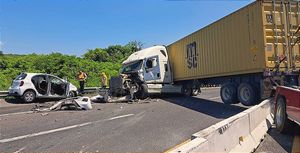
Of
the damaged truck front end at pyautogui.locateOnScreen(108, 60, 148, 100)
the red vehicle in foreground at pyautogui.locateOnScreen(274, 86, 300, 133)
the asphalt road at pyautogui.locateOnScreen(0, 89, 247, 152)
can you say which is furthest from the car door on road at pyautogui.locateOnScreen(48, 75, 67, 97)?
the red vehicle in foreground at pyautogui.locateOnScreen(274, 86, 300, 133)

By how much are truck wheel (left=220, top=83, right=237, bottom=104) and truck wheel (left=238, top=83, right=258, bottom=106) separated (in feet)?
1.42

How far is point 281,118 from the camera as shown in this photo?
24.4ft

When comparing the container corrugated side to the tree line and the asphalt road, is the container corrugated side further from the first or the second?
the tree line

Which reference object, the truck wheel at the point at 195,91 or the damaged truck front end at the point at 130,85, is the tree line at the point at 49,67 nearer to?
the damaged truck front end at the point at 130,85

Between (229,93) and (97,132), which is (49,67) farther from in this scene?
(97,132)

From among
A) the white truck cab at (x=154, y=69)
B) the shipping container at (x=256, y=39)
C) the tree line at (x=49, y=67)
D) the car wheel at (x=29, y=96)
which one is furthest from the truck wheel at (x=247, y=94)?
the tree line at (x=49, y=67)

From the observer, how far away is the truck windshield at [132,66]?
761 inches

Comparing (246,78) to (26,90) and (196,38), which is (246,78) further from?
(26,90)

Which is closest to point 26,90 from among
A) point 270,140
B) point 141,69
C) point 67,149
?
point 141,69

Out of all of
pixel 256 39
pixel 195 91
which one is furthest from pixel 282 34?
pixel 195 91

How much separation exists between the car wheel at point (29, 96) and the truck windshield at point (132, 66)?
221 inches

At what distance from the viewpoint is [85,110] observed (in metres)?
13.3

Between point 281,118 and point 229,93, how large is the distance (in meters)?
6.88

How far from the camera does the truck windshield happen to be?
19327mm
